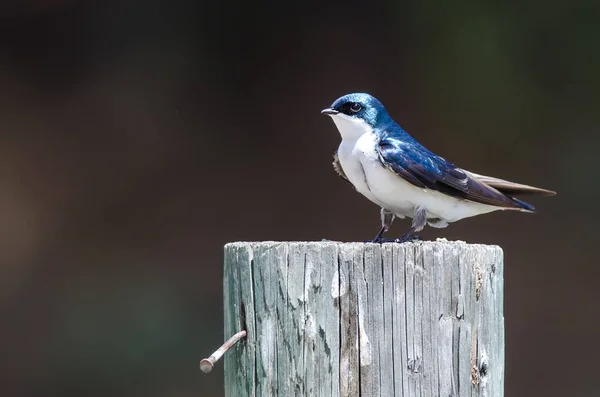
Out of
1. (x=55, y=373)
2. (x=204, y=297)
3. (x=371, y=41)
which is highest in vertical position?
Answer: (x=371, y=41)

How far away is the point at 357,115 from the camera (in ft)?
10.7

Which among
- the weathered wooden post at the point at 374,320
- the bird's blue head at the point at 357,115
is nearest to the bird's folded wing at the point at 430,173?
the bird's blue head at the point at 357,115

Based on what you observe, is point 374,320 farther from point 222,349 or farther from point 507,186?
point 507,186

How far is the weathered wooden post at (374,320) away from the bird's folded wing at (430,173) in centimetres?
101

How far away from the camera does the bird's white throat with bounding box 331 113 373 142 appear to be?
3.22 m

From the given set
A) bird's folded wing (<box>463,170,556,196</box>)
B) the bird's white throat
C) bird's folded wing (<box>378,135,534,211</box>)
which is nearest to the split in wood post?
bird's folded wing (<box>378,135,534,211</box>)

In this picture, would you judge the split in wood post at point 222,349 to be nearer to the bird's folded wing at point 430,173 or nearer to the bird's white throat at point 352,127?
the bird's folded wing at point 430,173

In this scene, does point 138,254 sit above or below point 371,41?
below

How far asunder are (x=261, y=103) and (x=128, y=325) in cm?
169

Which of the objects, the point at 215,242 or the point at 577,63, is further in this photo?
the point at 215,242

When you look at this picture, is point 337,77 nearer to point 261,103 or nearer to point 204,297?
point 261,103

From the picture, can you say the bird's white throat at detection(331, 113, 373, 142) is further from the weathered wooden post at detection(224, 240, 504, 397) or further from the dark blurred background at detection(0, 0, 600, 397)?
the dark blurred background at detection(0, 0, 600, 397)

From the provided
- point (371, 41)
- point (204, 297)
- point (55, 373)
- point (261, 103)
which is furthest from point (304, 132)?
point (55, 373)

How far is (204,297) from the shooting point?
638cm
